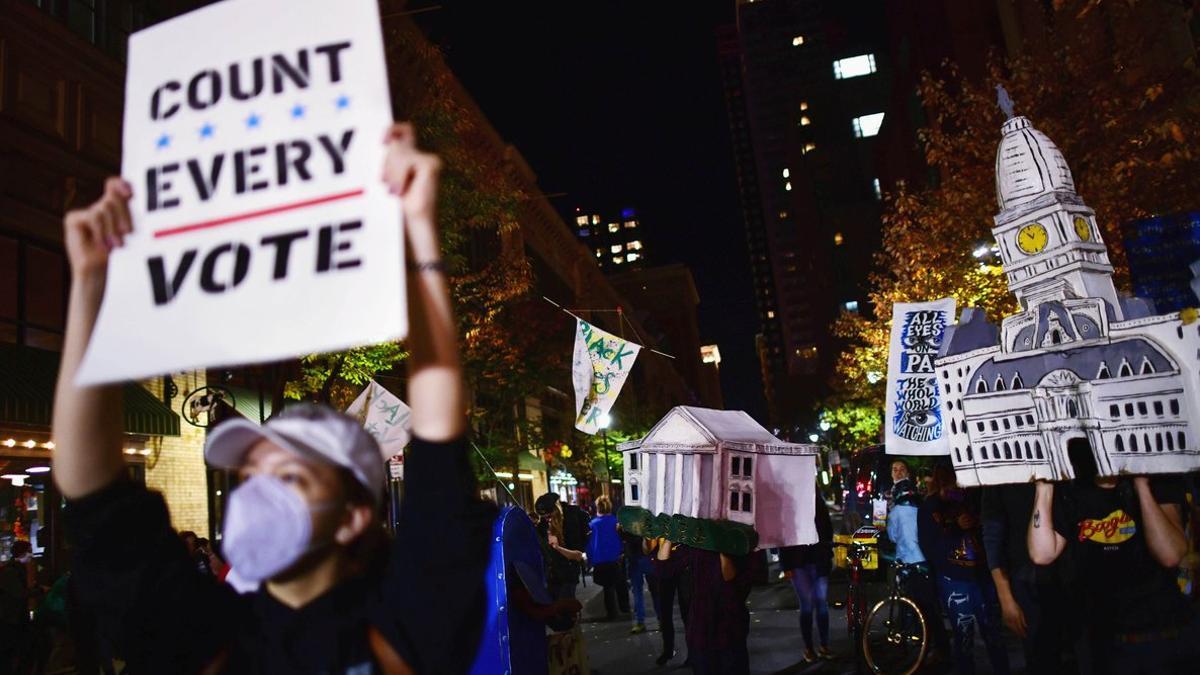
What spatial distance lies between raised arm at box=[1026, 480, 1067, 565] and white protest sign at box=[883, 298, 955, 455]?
8.27ft

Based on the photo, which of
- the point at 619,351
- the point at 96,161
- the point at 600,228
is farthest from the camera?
the point at 600,228

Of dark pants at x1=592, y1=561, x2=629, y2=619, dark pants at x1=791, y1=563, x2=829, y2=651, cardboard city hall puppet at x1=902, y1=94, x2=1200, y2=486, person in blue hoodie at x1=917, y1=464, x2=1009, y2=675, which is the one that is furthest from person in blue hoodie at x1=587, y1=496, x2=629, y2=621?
cardboard city hall puppet at x1=902, y1=94, x2=1200, y2=486

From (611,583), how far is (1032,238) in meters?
11.7

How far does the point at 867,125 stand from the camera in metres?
85.8

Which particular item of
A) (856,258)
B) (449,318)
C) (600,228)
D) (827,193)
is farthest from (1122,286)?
(600,228)

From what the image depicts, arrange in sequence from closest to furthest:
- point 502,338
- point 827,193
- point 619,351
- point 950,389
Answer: point 950,389
point 619,351
point 502,338
point 827,193

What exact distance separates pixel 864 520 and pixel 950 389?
15966 mm

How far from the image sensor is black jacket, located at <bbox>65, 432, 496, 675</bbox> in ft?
6.93

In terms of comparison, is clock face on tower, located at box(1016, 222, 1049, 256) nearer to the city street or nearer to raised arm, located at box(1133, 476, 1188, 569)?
raised arm, located at box(1133, 476, 1188, 569)

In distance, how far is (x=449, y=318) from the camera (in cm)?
224

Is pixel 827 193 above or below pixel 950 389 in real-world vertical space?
above

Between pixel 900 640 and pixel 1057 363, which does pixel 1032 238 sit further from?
pixel 900 640

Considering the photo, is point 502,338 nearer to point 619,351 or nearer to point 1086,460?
point 619,351

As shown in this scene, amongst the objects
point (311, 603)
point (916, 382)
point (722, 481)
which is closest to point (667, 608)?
point (722, 481)
